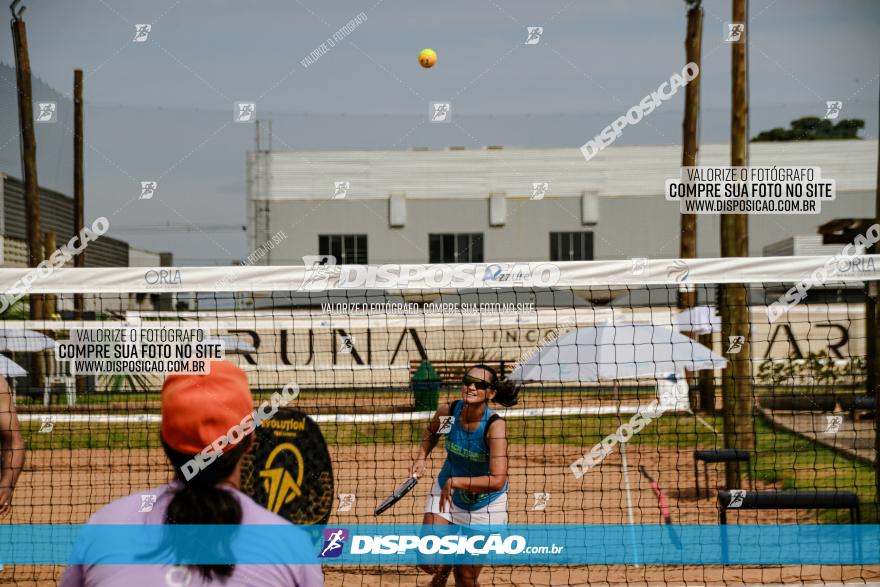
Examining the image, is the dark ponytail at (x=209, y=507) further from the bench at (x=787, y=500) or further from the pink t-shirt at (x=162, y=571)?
the bench at (x=787, y=500)

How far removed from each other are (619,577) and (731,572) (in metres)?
0.96

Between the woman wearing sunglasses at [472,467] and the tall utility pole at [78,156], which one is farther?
the tall utility pole at [78,156]

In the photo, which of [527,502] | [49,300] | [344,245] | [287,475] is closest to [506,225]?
[344,245]

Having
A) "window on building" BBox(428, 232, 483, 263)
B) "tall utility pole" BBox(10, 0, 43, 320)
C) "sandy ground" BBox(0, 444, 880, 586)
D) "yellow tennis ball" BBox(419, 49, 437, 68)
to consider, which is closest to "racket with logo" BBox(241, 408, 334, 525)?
"sandy ground" BBox(0, 444, 880, 586)

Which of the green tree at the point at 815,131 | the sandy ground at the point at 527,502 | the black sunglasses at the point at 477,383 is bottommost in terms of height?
the sandy ground at the point at 527,502

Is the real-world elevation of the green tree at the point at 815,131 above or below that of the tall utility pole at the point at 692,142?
above

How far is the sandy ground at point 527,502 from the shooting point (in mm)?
7980

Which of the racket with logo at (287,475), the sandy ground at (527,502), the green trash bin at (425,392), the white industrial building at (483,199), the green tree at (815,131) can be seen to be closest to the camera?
the racket with logo at (287,475)

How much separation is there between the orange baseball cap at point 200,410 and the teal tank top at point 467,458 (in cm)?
403

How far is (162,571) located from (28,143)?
22.3 meters

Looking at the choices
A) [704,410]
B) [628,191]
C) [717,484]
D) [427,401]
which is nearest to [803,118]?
[628,191]

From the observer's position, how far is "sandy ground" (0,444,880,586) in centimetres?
798

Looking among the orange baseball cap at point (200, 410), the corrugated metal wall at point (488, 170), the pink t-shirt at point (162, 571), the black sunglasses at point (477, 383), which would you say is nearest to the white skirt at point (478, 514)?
the black sunglasses at point (477, 383)

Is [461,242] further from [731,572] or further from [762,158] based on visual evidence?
[731,572]
